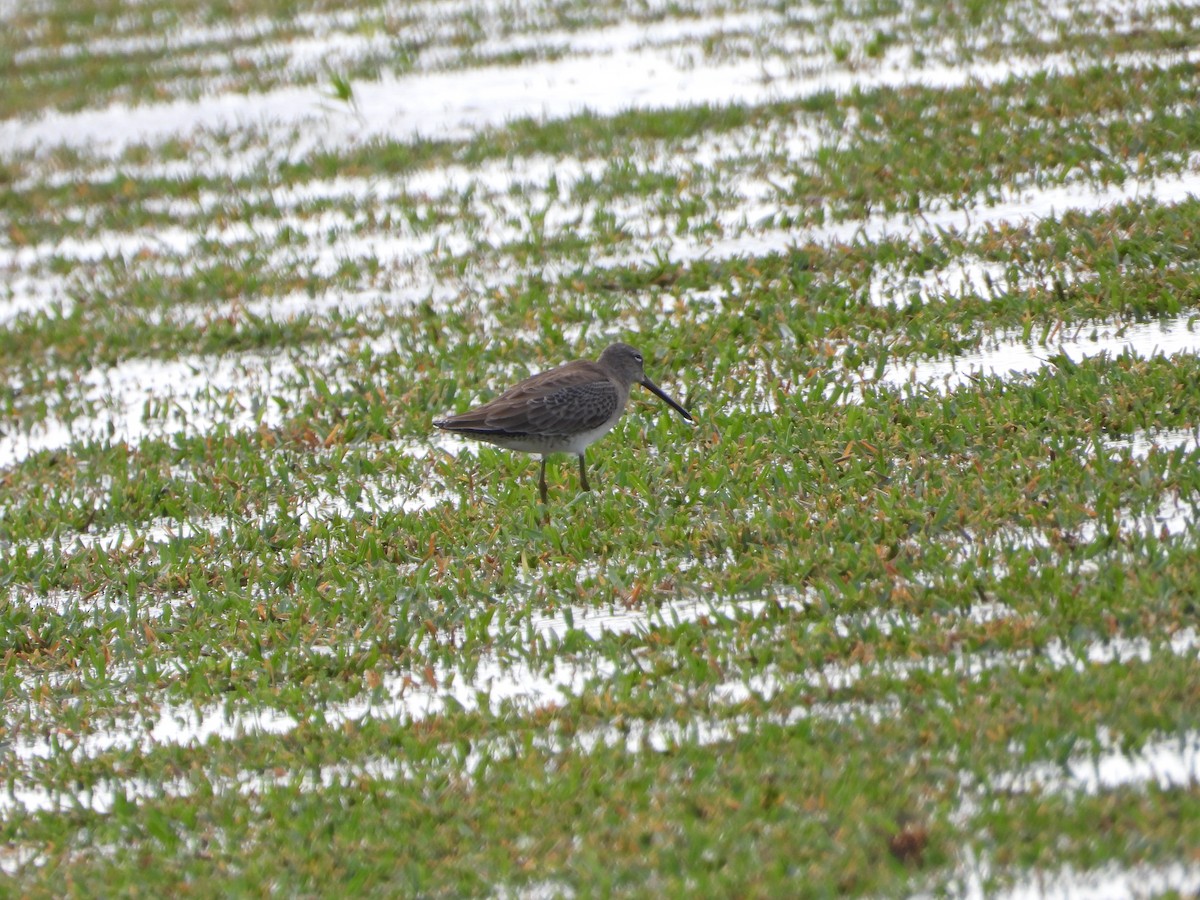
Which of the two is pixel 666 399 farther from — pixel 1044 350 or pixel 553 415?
pixel 1044 350

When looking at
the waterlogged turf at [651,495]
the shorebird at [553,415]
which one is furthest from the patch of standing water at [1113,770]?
the shorebird at [553,415]

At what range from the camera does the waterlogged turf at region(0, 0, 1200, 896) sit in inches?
212

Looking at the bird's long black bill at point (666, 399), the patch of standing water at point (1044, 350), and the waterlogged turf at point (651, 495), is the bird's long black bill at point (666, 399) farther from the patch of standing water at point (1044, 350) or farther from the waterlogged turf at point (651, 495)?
the patch of standing water at point (1044, 350)

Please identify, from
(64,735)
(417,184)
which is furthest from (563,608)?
(417,184)

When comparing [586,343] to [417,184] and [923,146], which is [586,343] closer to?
[923,146]

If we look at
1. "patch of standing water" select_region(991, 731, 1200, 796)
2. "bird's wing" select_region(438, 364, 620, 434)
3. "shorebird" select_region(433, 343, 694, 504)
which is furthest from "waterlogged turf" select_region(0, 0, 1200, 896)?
"bird's wing" select_region(438, 364, 620, 434)

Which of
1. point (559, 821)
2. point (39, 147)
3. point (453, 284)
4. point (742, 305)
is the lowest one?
point (559, 821)

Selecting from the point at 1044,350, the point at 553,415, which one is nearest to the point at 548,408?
the point at 553,415

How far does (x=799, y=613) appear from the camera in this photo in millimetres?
6820

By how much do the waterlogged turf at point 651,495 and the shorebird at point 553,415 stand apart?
12.7 inches

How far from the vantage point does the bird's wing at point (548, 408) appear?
339 inches

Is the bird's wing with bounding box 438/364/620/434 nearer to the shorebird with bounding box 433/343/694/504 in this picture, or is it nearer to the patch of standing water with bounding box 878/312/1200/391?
the shorebird with bounding box 433/343/694/504

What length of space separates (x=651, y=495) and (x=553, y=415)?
29.3 inches

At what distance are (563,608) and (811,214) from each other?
662cm
